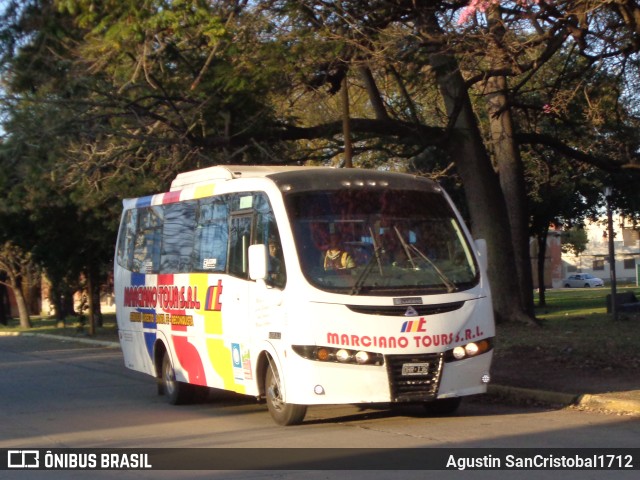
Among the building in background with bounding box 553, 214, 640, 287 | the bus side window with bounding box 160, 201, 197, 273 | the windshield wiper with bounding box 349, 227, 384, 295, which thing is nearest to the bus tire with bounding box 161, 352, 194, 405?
the bus side window with bounding box 160, 201, 197, 273

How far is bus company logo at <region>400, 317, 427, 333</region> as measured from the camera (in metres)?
10.3

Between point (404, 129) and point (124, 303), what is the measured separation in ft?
23.9

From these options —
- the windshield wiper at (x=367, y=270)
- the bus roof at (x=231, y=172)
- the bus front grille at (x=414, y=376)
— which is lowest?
the bus front grille at (x=414, y=376)

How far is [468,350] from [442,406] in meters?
1.23

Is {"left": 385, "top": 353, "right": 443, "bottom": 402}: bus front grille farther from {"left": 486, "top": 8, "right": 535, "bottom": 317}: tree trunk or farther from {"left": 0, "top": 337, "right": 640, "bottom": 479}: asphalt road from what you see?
{"left": 486, "top": 8, "right": 535, "bottom": 317}: tree trunk

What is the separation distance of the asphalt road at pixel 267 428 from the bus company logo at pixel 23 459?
37 centimetres

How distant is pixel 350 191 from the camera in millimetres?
11250

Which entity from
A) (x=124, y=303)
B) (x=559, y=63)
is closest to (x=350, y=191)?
(x=124, y=303)

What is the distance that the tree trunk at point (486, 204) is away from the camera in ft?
69.3

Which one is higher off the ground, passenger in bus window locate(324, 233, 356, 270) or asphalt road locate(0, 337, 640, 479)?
passenger in bus window locate(324, 233, 356, 270)

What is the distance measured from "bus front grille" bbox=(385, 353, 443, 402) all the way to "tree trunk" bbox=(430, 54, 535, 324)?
11118 mm

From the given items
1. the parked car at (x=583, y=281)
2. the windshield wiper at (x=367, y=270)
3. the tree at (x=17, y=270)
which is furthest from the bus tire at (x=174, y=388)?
the parked car at (x=583, y=281)

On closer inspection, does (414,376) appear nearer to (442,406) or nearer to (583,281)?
(442,406)

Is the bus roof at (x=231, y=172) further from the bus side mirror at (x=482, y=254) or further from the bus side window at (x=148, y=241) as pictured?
the bus side mirror at (x=482, y=254)
